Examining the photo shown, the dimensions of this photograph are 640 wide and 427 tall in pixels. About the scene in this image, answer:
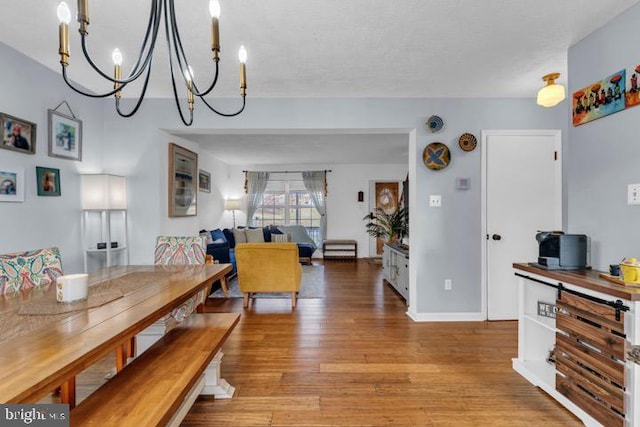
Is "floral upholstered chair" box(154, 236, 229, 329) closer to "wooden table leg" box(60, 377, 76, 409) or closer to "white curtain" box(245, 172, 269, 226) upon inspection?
"wooden table leg" box(60, 377, 76, 409)

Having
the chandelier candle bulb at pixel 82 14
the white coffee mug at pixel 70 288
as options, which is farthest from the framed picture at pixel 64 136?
the chandelier candle bulb at pixel 82 14

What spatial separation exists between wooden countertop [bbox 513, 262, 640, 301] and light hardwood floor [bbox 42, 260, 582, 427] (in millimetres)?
810

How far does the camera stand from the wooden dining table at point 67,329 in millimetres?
858

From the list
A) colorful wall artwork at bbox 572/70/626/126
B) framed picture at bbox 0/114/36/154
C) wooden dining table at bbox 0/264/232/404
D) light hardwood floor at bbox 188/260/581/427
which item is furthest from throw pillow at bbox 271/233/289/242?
colorful wall artwork at bbox 572/70/626/126

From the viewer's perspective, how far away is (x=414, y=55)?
2.40 metres

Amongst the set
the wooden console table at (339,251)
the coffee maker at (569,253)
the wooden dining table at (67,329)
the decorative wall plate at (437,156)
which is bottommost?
the wooden console table at (339,251)

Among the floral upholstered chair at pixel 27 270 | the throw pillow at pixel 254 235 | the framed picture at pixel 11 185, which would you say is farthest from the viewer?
the throw pillow at pixel 254 235

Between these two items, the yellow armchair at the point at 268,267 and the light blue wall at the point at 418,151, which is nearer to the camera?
the light blue wall at the point at 418,151

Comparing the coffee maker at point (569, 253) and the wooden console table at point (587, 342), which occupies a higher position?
the coffee maker at point (569, 253)

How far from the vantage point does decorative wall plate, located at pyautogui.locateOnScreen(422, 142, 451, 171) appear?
3229 millimetres

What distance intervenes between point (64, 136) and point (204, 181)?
10.1ft

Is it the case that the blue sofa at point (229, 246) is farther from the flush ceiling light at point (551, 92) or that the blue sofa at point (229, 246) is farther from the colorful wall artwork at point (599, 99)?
the colorful wall artwork at point (599, 99)

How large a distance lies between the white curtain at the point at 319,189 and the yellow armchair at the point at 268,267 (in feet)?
12.3

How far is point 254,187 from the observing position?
7.59 metres
